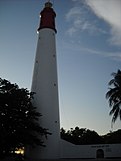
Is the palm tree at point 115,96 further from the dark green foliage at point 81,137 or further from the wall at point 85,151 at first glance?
the dark green foliage at point 81,137

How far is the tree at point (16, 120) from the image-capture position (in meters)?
23.5

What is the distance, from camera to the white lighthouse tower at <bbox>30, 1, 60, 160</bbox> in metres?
26.9

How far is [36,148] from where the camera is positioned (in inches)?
1056

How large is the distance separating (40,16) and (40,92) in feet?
36.4

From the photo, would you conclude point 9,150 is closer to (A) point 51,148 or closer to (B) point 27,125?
(B) point 27,125

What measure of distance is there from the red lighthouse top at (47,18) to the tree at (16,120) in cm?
968

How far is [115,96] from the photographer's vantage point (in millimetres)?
29797

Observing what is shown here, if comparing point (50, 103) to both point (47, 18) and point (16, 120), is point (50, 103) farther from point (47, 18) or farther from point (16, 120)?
point (47, 18)

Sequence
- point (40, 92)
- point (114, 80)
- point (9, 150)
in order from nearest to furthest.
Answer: point (9, 150)
point (40, 92)
point (114, 80)

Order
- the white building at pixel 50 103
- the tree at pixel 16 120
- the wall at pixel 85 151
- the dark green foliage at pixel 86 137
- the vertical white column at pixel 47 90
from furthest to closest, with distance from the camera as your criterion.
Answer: the dark green foliage at pixel 86 137 → the wall at pixel 85 151 → the white building at pixel 50 103 → the vertical white column at pixel 47 90 → the tree at pixel 16 120

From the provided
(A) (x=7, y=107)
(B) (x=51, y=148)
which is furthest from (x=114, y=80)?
(A) (x=7, y=107)

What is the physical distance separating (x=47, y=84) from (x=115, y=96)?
9.04 meters

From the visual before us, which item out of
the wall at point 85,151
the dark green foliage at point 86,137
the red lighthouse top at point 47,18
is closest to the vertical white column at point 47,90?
the red lighthouse top at point 47,18

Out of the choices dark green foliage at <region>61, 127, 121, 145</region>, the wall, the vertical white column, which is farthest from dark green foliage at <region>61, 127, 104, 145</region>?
the vertical white column
